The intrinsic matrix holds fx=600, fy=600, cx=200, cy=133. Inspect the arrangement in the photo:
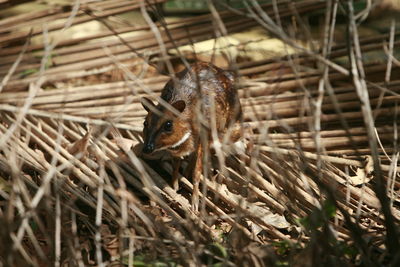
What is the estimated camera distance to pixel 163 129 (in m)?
4.93

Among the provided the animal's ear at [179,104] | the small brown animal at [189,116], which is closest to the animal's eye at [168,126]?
the small brown animal at [189,116]

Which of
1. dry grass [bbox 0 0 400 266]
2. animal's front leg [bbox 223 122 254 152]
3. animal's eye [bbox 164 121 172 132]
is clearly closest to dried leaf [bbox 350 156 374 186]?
dry grass [bbox 0 0 400 266]

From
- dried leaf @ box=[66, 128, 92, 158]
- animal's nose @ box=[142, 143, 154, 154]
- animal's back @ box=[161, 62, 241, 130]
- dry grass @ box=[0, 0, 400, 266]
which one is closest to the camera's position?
dry grass @ box=[0, 0, 400, 266]

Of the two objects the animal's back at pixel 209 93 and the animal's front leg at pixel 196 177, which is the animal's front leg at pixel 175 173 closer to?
the animal's front leg at pixel 196 177

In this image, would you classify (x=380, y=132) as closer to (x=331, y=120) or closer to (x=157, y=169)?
(x=331, y=120)

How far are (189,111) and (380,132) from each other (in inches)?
63.9

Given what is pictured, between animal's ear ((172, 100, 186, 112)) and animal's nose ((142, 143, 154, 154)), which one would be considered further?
animal's ear ((172, 100, 186, 112))

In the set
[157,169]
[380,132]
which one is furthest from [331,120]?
[157,169]

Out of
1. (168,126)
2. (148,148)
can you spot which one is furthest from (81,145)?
(168,126)

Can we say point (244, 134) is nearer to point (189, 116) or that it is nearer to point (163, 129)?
point (189, 116)

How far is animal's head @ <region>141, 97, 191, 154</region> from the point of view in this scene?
15.8 feet

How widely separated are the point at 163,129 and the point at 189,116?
0.31 metres

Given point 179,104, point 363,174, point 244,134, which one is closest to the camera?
point 363,174

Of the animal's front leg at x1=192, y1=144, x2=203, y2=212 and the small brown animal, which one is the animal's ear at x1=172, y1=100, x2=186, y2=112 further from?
the animal's front leg at x1=192, y1=144, x2=203, y2=212
